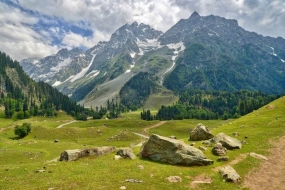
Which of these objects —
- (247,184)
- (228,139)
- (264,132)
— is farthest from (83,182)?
(264,132)

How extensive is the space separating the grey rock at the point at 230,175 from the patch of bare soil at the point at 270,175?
143cm

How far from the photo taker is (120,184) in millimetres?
31625

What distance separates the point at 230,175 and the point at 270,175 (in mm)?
8542

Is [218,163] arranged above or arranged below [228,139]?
below

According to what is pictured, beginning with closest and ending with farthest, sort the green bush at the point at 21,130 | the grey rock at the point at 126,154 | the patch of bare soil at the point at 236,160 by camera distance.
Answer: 1. the patch of bare soil at the point at 236,160
2. the grey rock at the point at 126,154
3. the green bush at the point at 21,130

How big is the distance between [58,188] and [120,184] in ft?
25.4

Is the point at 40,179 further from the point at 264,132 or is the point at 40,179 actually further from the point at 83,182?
the point at 264,132

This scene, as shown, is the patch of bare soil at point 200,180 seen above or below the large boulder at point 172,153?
below

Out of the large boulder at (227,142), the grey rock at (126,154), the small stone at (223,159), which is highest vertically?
the large boulder at (227,142)

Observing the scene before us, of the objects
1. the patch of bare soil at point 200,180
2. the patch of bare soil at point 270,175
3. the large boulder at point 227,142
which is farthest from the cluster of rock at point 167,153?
the patch of bare soil at point 200,180

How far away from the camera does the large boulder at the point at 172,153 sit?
42.9 m

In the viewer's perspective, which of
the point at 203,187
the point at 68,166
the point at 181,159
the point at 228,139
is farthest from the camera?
the point at 228,139

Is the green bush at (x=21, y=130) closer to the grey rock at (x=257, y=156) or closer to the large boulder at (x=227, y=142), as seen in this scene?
the large boulder at (x=227, y=142)

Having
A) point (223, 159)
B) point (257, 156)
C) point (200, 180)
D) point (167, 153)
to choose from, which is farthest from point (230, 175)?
point (257, 156)
